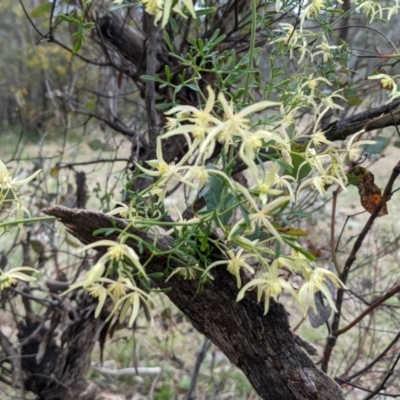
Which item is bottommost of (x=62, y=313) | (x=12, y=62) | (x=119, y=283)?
(x=119, y=283)

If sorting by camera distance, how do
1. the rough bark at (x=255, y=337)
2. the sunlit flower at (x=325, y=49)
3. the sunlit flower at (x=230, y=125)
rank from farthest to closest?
the sunlit flower at (x=325, y=49) → the rough bark at (x=255, y=337) → the sunlit flower at (x=230, y=125)

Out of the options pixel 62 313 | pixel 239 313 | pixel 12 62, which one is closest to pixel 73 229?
pixel 239 313

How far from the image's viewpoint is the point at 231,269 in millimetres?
445

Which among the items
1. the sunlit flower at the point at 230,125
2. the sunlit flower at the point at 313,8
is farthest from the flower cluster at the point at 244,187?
the sunlit flower at the point at 313,8

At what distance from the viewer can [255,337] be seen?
1.86 feet

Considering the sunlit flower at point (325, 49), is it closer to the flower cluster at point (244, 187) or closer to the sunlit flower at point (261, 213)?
the flower cluster at point (244, 187)

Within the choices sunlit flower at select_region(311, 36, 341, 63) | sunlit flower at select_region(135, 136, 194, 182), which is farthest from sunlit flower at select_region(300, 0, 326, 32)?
sunlit flower at select_region(135, 136, 194, 182)

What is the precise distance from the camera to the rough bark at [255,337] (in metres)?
0.54

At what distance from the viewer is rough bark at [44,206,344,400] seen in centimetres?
54

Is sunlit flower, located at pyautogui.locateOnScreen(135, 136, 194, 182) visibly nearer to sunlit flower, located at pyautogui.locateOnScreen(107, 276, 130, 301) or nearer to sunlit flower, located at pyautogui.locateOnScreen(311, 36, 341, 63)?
sunlit flower, located at pyautogui.locateOnScreen(107, 276, 130, 301)

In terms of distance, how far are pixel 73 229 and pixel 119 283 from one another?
0.44ft

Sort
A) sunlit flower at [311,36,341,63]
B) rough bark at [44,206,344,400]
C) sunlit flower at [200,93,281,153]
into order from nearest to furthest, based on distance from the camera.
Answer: sunlit flower at [200,93,281,153]
rough bark at [44,206,344,400]
sunlit flower at [311,36,341,63]

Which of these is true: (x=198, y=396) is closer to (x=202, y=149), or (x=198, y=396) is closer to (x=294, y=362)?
(x=294, y=362)

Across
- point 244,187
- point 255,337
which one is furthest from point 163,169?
point 255,337
